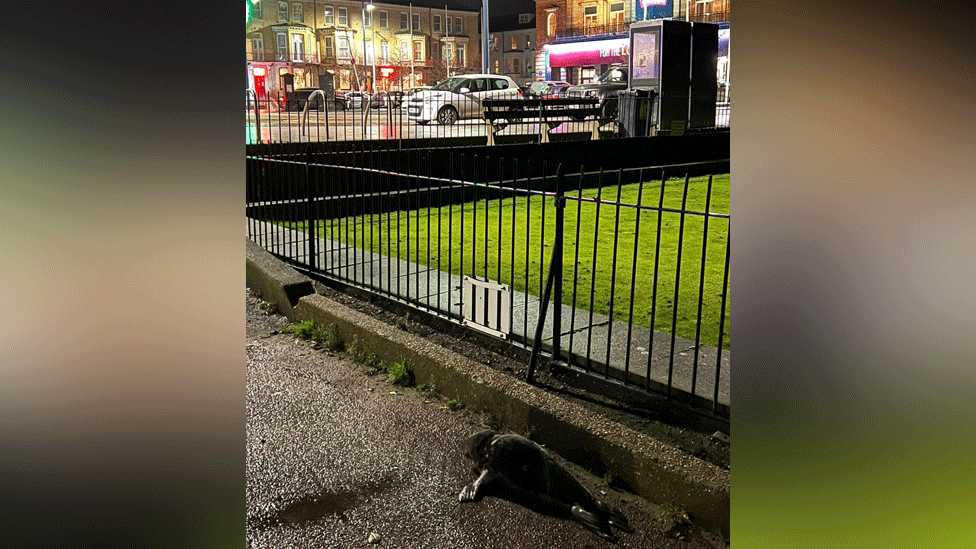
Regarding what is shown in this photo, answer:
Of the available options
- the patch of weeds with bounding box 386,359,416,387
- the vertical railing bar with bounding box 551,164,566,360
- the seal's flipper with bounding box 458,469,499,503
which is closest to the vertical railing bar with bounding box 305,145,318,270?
the patch of weeds with bounding box 386,359,416,387

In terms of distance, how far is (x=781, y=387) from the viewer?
671 millimetres

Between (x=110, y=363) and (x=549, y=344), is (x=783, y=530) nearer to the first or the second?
(x=110, y=363)

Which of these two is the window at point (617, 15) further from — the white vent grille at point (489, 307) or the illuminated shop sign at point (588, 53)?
the white vent grille at point (489, 307)

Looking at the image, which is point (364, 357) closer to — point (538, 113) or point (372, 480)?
point (372, 480)

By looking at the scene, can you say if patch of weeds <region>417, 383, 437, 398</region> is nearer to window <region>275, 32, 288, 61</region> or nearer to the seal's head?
the seal's head

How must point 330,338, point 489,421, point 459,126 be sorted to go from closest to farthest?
point 489,421
point 330,338
point 459,126

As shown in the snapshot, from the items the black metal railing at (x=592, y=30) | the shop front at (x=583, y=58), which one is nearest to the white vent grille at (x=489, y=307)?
the shop front at (x=583, y=58)

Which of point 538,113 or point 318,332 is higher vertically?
point 538,113

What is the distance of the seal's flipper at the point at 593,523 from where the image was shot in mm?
3385

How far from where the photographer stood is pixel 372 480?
3.89 meters

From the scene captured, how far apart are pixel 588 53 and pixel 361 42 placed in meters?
23.4

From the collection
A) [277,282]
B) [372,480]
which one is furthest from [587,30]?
[372,480]

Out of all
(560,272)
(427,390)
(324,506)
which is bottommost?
(324,506)

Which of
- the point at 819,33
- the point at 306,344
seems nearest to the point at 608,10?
the point at 306,344
